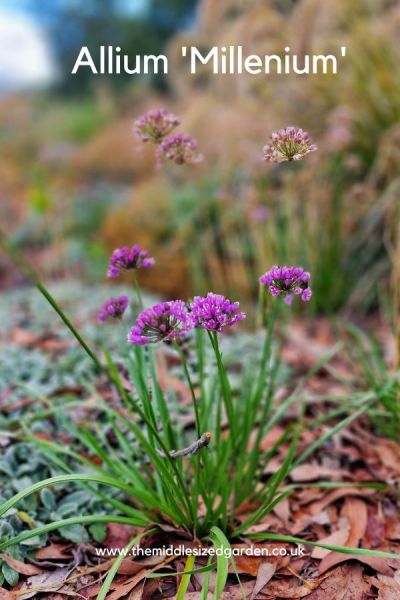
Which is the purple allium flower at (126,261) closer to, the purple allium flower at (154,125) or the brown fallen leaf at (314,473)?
the purple allium flower at (154,125)

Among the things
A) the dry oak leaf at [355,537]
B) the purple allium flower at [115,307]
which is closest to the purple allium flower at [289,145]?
the purple allium flower at [115,307]

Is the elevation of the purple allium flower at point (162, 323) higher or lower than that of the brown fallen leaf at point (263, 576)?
higher

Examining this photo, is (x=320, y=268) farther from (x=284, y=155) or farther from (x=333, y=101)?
(x=284, y=155)

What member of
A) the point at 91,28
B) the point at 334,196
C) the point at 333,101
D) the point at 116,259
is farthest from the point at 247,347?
the point at 91,28

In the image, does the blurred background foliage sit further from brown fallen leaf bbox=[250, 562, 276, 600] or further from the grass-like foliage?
brown fallen leaf bbox=[250, 562, 276, 600]

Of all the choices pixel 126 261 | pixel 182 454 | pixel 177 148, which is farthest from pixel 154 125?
pixel 182 454

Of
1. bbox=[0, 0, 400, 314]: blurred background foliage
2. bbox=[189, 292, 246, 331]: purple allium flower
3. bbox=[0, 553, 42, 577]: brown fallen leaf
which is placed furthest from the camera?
bbox=[0, 0, 400, 314]: blurred background foliage

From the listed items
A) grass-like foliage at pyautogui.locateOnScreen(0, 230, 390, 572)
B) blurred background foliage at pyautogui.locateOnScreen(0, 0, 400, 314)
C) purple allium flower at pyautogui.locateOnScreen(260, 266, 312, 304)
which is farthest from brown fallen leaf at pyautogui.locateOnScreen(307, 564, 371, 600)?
blurred background foliage at pyautogui.locateOnScreen(0, 0, 400, 314)
